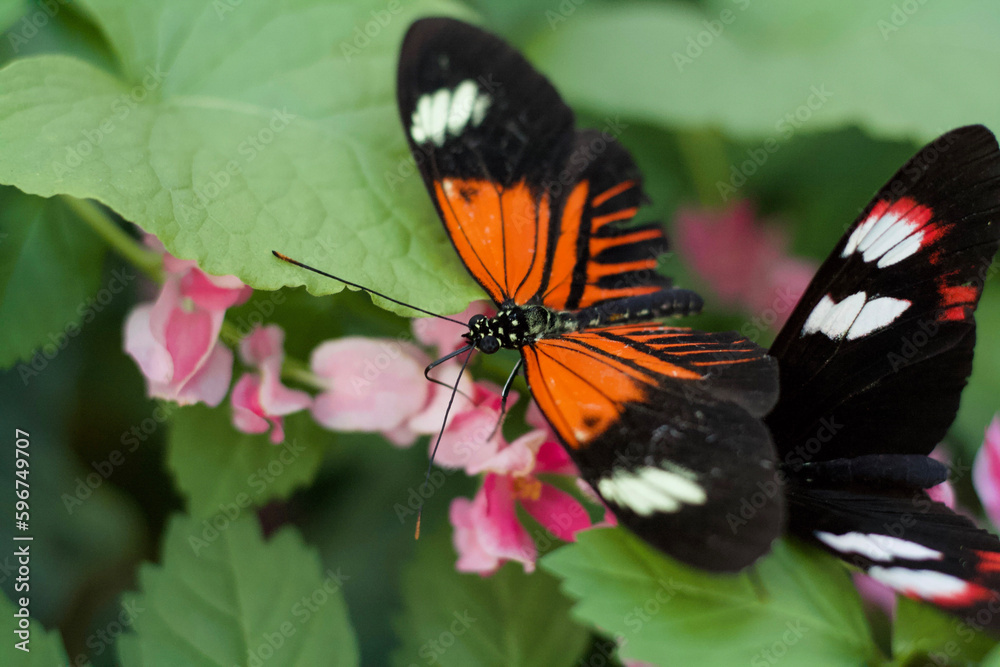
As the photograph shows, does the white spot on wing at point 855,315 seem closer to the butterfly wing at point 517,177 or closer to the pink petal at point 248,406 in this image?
the butterfly wing at point 517,177

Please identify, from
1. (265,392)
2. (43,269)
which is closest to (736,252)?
(265,392)

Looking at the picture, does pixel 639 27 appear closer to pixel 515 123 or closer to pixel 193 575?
pixel 515 123

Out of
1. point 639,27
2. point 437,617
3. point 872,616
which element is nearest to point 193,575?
point 437,617

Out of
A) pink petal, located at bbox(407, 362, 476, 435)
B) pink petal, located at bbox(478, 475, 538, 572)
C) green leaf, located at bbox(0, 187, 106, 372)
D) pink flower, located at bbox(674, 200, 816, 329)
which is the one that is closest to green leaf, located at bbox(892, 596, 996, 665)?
pink petal, located at bbox(478, 475, 538, 572)

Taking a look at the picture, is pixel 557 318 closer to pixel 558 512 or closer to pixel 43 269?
pixel 558 512

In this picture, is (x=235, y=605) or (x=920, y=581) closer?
(x=920, y=581)

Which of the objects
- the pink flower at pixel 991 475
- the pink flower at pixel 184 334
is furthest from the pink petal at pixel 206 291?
the pink flower at pixel 991 475
